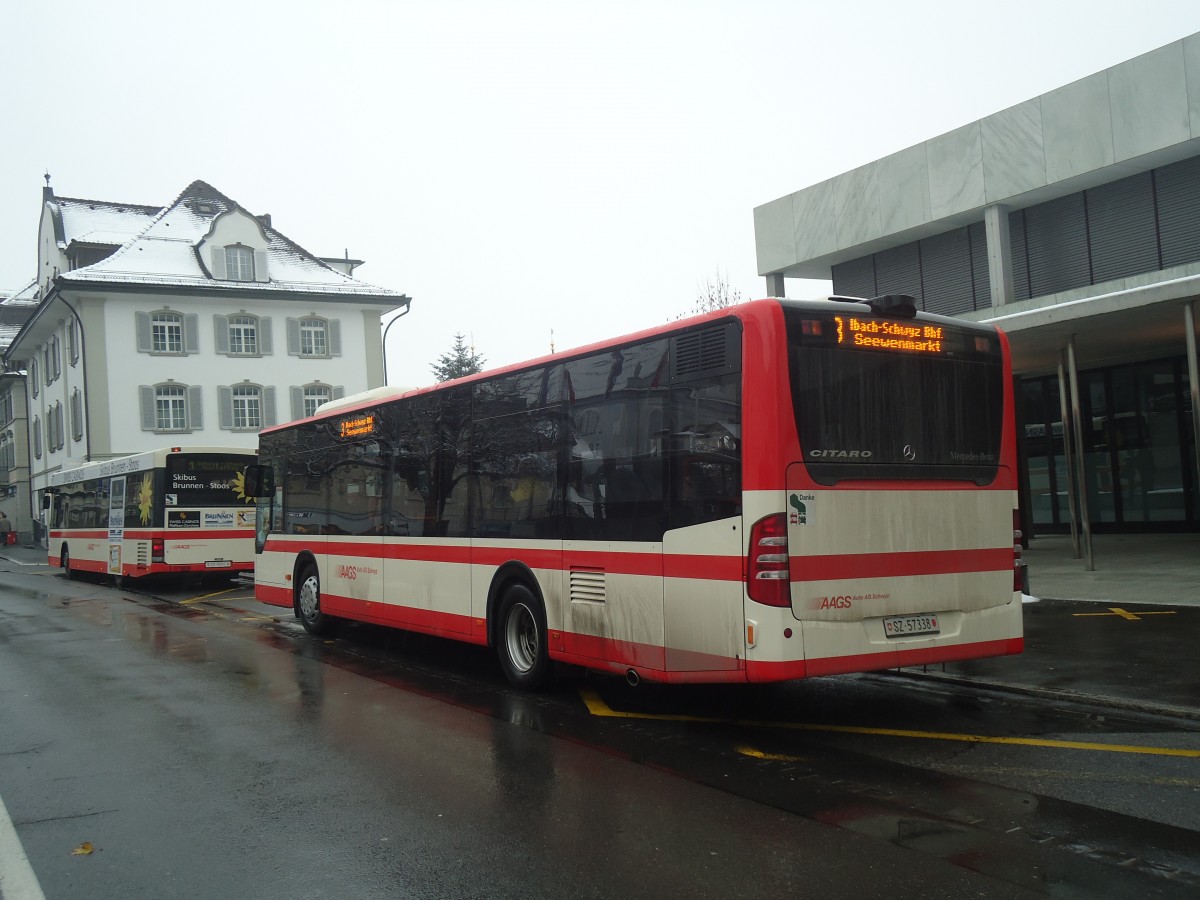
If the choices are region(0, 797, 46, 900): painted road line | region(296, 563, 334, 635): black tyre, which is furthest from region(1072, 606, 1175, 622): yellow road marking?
region(0, 797, 46, 900): painted road line

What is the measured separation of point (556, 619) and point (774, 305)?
3346 millimetres

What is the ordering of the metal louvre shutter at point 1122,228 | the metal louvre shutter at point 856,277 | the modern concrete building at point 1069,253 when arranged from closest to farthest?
the modern concrete building at point 1069,253 < the metal louvre shutter at point 1122,228 < the metal louvre shutter at point 856,277

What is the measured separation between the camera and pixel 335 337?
49.6 metres

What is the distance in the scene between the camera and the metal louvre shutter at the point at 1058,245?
2059 centimetres

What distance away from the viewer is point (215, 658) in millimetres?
12258

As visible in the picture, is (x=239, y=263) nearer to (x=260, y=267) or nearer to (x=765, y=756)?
(x=260, y=267)

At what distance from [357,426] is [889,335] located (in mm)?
7373

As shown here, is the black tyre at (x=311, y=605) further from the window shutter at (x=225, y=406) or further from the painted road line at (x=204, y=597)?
the window shutter at (x=225, y=406)

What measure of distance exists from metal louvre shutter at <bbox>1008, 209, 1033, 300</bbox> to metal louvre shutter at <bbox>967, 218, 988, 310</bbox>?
54 centimetres

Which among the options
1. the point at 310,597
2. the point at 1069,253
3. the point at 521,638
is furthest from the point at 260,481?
the point at 1069,253

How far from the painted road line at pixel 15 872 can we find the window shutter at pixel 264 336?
44361 millimetres

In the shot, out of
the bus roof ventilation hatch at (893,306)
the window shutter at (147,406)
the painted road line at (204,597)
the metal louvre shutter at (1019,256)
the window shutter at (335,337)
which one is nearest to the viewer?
the bus roof ventilation hatch at (893,306)

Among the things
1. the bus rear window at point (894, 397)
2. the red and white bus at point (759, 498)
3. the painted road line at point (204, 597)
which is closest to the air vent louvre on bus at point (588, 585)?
the red and white bus at point (759, 498)

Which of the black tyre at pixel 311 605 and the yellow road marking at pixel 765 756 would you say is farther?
the black tyre at pixel 311 605
